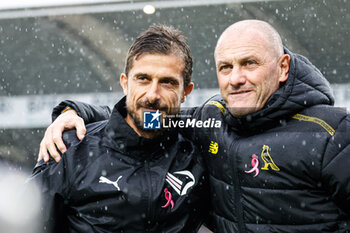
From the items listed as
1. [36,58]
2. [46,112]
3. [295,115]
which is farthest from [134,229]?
[36,58]

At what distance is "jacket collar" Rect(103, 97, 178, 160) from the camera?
1609 millimetres

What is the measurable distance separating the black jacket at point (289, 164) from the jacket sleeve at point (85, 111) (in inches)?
26.6

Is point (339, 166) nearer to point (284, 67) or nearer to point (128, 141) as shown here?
point (284, 67)

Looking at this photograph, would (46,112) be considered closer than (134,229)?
No

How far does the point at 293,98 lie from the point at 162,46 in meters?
0.63

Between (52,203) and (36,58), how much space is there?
573 cm

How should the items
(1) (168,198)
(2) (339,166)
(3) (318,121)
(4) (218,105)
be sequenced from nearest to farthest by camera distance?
(2) (339,166)
(3) (318,121)
(1) (168,198)
(4) (218,105)

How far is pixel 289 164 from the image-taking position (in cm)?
149

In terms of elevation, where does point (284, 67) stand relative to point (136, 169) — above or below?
above

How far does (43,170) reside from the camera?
1.58m

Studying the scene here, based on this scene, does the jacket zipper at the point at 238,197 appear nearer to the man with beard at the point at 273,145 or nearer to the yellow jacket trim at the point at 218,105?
the man with beard at the point at 273,145

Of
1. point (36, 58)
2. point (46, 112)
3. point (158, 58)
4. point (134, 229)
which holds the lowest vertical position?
point (134, 229)

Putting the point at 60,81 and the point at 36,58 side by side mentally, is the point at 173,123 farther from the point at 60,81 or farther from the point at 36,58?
the point at 36,58

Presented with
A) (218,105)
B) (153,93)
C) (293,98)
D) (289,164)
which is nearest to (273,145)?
(289,164)
